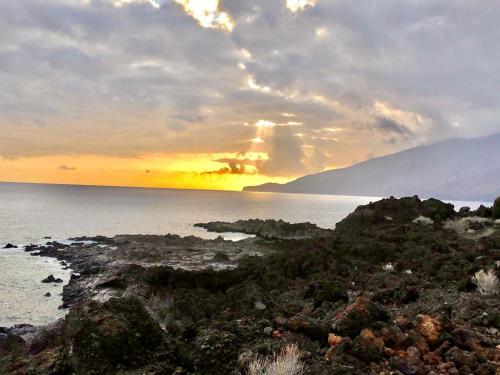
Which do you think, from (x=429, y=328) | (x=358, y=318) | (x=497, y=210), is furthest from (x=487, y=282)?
(x=497, y=210)

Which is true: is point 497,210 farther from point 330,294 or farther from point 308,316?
point 308,316

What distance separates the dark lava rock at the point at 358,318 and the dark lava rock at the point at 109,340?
3.93 m

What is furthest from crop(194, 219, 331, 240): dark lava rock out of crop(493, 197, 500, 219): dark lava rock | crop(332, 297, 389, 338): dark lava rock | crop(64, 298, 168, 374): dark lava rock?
crop(64, 298, 168, 374): dark lava rock

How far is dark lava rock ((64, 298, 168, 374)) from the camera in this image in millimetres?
7695

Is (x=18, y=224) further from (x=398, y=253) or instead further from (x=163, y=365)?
(x=163, y=365)

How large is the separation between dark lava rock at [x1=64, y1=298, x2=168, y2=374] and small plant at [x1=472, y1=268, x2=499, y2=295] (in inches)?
432

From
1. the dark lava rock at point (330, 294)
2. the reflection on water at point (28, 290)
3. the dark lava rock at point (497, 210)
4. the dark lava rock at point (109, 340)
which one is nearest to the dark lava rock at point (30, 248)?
the reflection on water at point (28, 290)

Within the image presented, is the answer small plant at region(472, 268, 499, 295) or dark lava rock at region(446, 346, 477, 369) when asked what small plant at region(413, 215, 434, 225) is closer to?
small plant at region(472, 268, 499, 295)

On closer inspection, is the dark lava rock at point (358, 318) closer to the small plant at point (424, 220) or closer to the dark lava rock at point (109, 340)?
the dark lava rock at point (109, 340)

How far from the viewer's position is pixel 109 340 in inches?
313

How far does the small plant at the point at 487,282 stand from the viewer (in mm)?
13836

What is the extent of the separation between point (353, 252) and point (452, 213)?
1924cm

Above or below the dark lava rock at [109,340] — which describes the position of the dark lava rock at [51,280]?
below

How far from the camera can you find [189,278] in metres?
26.4
